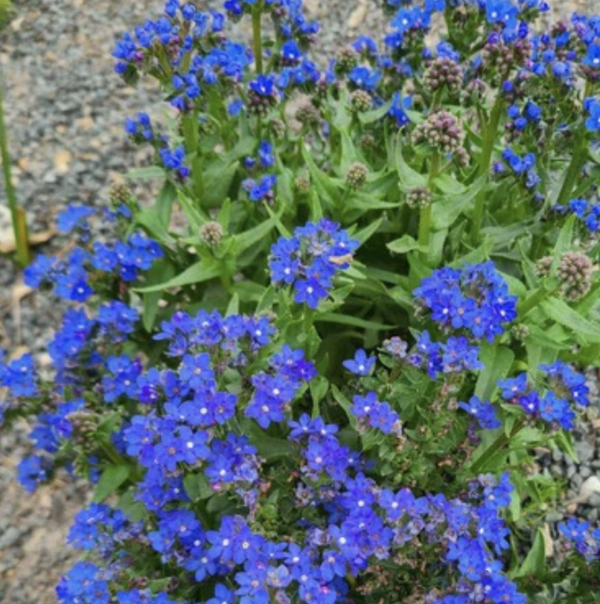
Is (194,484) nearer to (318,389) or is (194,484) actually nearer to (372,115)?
(318,389)

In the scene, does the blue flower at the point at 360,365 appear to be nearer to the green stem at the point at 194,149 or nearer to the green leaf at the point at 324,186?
the green leaf at the point at 324,186

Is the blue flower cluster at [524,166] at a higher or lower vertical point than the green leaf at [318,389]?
higher

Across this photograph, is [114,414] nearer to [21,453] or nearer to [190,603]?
[190,603]

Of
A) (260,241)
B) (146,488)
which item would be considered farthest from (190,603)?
(260,241)

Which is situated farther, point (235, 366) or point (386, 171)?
point (386, 171)

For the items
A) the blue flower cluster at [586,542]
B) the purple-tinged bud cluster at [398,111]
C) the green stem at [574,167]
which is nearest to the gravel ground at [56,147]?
the blue flower cluster at [586,542]

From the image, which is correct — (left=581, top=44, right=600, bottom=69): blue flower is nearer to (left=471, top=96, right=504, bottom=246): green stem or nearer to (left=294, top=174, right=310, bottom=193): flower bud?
(left=471, top=96, right=504, bottom=246): green stem
